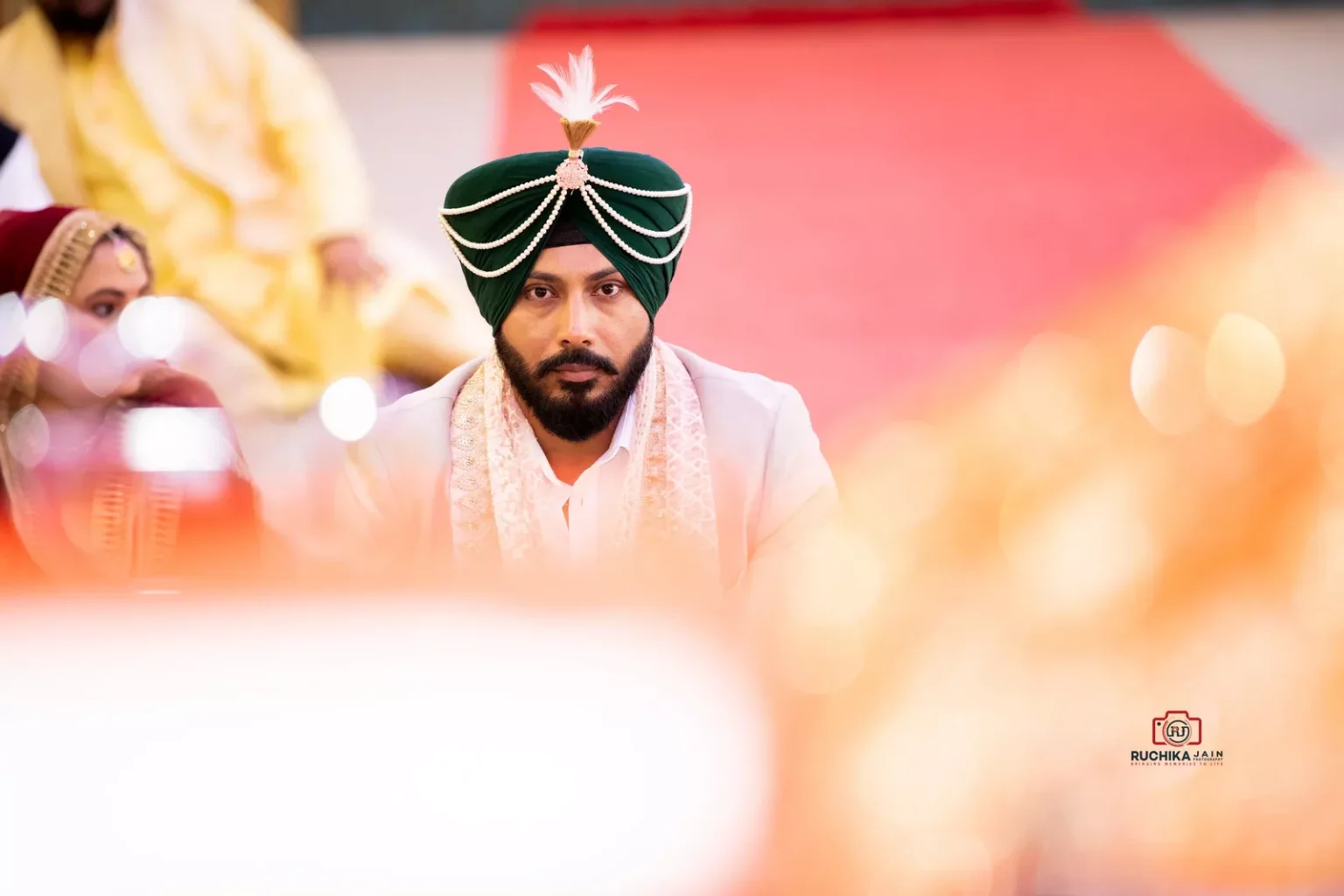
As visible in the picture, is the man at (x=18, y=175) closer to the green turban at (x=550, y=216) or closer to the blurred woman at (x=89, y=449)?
the blurred woman at (x=89, y=449)

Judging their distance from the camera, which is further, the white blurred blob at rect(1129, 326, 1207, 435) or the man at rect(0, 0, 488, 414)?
the man at rect(0, 0, 488, 414)

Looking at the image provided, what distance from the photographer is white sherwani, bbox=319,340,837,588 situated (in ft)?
5.95

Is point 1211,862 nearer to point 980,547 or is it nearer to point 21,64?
point 980,547

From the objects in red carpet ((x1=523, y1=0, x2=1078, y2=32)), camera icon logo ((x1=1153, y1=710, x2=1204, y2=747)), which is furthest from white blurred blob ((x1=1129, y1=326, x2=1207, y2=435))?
red carpet ((x1=523, y1=0, x2=1078, y2=32))

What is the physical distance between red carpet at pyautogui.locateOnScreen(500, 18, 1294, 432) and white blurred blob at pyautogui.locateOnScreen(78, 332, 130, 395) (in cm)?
79

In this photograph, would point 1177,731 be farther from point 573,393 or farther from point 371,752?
point 371,752

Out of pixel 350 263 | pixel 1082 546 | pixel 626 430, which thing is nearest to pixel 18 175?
pixel 350 263

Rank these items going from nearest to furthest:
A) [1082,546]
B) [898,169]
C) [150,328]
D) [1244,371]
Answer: [150,328], [1082,546], [1244,371], [898,169]

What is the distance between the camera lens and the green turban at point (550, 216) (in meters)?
1.66

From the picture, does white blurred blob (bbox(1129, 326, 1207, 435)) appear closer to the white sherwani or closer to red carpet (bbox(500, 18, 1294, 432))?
red carpet (bbox(500, 18, 1294, 432))

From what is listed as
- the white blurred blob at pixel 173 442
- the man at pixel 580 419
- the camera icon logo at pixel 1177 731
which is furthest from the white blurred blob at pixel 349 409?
the camera icon logo at pixel 1177 731

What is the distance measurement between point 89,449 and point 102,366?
13 centimetres

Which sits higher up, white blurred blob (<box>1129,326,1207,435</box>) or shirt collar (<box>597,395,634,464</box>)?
white blurred blob (<box>1129,326,1207,435</box>)

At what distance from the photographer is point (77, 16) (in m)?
2.56
